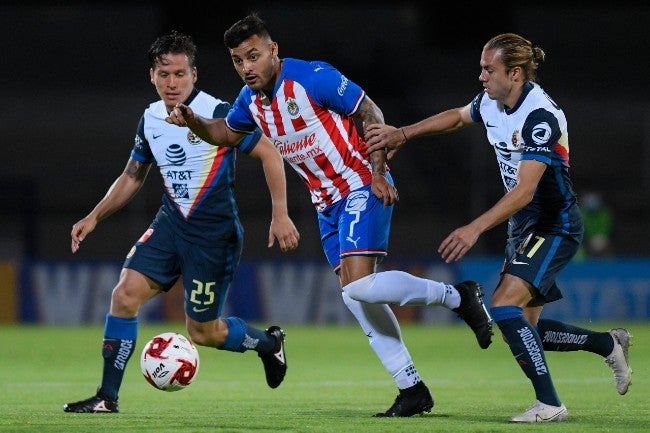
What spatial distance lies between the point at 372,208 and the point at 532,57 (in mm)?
1271

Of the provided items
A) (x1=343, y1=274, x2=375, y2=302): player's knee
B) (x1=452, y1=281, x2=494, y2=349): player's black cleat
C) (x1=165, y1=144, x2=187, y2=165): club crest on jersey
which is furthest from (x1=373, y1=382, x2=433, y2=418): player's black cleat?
(x1=165, y1=144, x2=187, y2=165): club crest on jersey

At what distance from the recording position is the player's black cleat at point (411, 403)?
689 centimetres

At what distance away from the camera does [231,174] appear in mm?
8242

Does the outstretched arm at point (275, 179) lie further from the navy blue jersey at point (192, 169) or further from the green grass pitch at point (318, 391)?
the green grass pitch at point (318, 391)

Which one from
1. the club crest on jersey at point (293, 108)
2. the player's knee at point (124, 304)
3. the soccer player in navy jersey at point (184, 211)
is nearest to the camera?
the club crest on jersey at point (293, 108)

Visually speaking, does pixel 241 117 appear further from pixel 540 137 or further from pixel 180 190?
pixel 540 137

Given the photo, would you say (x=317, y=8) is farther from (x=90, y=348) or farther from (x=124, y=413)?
(x=124, y=413)

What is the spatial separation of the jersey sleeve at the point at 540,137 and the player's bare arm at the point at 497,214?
0.04 metres

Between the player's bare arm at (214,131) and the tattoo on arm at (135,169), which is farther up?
the player's bare arm at (214,131)

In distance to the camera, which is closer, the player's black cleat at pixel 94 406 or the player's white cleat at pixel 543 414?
the player's white cleat at pixel 543 414

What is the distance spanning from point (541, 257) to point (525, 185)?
22.8 inches

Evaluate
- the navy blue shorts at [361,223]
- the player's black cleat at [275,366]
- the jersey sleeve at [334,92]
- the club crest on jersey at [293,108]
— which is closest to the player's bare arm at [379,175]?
the jersey sleeve at [334,92]

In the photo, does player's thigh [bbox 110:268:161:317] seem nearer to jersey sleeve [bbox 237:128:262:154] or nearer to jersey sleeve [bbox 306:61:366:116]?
jersey sleeve [bbox 237:128:262:154]

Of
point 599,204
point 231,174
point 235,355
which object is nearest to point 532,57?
point 231,174
